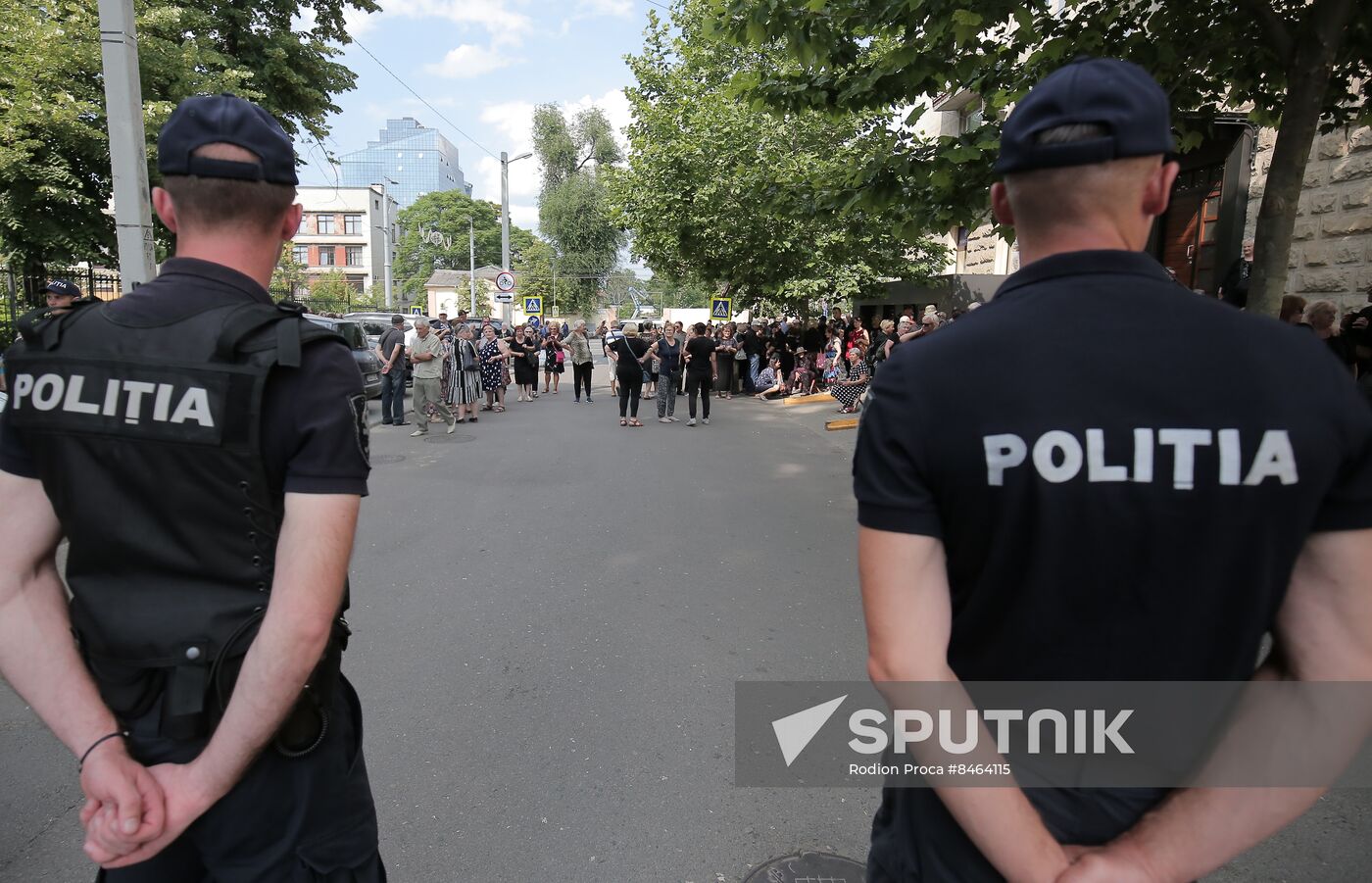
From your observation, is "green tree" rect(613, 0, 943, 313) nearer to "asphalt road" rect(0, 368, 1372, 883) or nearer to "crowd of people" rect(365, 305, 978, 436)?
"crowd of people" rect(365, 305, 978, 436)

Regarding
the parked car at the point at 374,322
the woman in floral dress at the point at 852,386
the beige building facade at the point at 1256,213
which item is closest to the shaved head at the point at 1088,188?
the beige building facade at the point at 1256,213

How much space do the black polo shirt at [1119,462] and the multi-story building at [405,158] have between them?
311 ft

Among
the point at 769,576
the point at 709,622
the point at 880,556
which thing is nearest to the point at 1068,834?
the point at 880,556

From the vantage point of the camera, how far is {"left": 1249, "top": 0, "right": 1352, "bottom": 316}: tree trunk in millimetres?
4922

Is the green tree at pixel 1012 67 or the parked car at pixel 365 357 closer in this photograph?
the green tree at pixel 1012 67

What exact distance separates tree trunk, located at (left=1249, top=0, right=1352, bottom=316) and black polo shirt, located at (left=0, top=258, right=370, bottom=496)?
5.47 meters

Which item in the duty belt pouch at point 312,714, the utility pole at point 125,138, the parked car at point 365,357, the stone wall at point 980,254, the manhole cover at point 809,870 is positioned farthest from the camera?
the stone wall at point 980,254

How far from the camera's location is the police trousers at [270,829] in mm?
1496

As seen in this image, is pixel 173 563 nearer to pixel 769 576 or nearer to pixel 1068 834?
pixel 1068 834

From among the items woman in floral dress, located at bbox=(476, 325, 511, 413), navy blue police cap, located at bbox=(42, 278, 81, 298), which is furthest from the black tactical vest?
woman in floral dress, located at bbox=(476, 325, 511, 413)

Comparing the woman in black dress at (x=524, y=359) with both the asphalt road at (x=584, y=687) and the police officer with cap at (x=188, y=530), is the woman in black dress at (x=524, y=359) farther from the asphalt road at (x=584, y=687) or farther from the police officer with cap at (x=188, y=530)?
the police officer with cap at (x=188, y=530)

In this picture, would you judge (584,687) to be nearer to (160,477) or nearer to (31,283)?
(160,477)

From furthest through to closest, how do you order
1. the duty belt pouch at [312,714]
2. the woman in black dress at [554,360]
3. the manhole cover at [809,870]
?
the woman in black dress at [554,360] → the manhole cover at [809,870] → the duty belt pouch at [312,714]

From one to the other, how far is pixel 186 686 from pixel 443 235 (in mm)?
96861
